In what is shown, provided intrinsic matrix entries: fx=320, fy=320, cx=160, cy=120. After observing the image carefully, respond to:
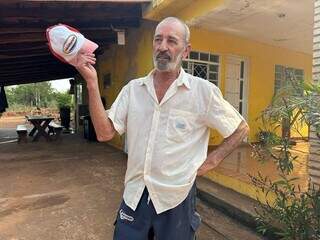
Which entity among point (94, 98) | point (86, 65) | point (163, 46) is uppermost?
point (163, 46)

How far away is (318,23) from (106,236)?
3091 millimetres

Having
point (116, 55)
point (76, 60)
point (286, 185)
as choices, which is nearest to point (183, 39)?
point (76, 60)

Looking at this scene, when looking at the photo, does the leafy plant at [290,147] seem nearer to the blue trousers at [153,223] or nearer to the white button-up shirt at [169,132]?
the white button-up shirt at [169,132]

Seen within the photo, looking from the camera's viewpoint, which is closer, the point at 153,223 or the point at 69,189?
the point at 153,223

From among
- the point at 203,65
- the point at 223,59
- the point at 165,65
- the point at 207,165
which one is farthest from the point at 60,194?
the point at 223,59

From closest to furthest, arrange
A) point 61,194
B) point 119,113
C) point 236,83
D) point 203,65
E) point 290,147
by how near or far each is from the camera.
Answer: point 119,113, point 290,147, point 61,194, point 203,65, point 236,83

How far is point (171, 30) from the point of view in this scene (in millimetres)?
1738

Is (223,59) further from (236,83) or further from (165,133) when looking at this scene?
(165,133)

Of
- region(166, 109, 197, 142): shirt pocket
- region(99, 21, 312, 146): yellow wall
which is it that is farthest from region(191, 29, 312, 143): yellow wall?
region(166, 109, 197, 142): shirt pocket

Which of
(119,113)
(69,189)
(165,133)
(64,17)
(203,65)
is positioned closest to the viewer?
(165,133)

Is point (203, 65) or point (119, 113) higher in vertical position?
point (203, 65)

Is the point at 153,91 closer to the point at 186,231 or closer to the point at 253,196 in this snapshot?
the point at 186,231

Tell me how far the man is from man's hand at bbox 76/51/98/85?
0.31ft

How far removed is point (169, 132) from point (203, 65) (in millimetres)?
5929
